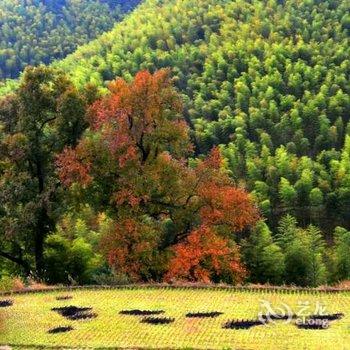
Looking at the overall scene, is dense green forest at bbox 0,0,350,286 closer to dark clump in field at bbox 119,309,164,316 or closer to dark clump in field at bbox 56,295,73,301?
dark clump in field at bbox 56,295,73,301

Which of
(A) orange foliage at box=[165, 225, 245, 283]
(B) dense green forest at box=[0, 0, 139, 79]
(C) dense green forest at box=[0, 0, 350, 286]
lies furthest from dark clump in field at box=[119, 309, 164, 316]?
(B) dense green forest at box=[0, 0, 139, 79]

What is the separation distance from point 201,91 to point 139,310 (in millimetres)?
52381

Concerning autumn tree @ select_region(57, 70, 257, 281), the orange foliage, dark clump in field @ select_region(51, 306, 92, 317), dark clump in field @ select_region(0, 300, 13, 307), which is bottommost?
the orange foliage

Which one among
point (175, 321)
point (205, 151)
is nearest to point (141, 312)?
point (175, 321)

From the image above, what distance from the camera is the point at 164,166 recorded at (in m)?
19.2

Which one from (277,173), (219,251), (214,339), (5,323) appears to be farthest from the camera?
(277,173)

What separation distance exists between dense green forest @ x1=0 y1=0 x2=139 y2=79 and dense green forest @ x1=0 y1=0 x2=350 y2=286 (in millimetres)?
21196

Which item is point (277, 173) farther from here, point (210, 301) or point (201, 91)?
point (210, 301)

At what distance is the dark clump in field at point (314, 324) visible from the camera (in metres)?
9.93

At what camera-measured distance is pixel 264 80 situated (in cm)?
5972

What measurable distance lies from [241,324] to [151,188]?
8805 mm

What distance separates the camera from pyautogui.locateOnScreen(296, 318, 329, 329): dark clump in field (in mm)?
9930

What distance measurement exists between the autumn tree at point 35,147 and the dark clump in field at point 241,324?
33.5 ft

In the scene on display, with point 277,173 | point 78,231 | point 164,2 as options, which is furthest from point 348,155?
point 164,2
